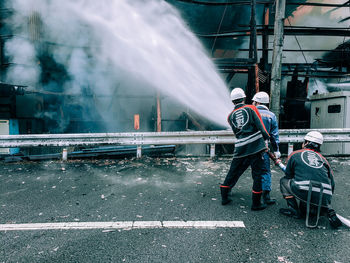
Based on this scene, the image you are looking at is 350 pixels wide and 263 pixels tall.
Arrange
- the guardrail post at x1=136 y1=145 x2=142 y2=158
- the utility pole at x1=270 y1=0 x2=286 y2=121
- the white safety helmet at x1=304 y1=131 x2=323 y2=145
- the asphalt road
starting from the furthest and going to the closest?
the guardrail post at x1=136 y1=145 x2=142 y2=158
the utility pole at x1=270 y1=0 x2=286 y2=121
the white safety helmet at x1=304 y1=131 x2=323 y2=145
the asphalt road

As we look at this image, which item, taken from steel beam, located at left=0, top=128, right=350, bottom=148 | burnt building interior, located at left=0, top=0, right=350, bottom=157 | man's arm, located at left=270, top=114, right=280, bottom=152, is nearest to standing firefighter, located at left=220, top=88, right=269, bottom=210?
man's arm, located at left=270, top=114, right=280, bottom=152

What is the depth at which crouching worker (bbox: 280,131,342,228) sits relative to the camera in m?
2.79

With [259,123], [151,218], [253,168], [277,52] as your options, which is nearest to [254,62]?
[277,52]

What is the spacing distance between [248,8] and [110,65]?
9.36 metres

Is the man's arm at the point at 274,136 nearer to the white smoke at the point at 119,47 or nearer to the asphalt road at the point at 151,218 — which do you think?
the asphalt road at the point at 151,218

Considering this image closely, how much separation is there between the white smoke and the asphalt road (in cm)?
503

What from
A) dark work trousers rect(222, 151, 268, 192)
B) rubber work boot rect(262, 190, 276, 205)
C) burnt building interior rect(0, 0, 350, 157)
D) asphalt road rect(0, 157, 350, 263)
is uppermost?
burnt building interior rect(0, 0, 350, 157)

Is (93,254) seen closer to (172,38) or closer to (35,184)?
(35,184)

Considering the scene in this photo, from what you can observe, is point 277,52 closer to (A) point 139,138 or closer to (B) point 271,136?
(B) point 271,136

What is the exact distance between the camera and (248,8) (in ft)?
44.2

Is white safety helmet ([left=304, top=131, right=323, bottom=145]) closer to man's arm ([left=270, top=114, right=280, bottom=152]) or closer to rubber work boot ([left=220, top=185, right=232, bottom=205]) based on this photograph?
man's arm ([left=270, top=114, right=280, bottom=152])

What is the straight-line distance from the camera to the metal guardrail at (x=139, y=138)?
6.21 meters

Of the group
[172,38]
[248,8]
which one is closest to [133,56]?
[172,38]

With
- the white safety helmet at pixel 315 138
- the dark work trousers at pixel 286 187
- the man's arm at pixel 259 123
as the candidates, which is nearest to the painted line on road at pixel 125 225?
the dark work trousers at pixel 286 187
